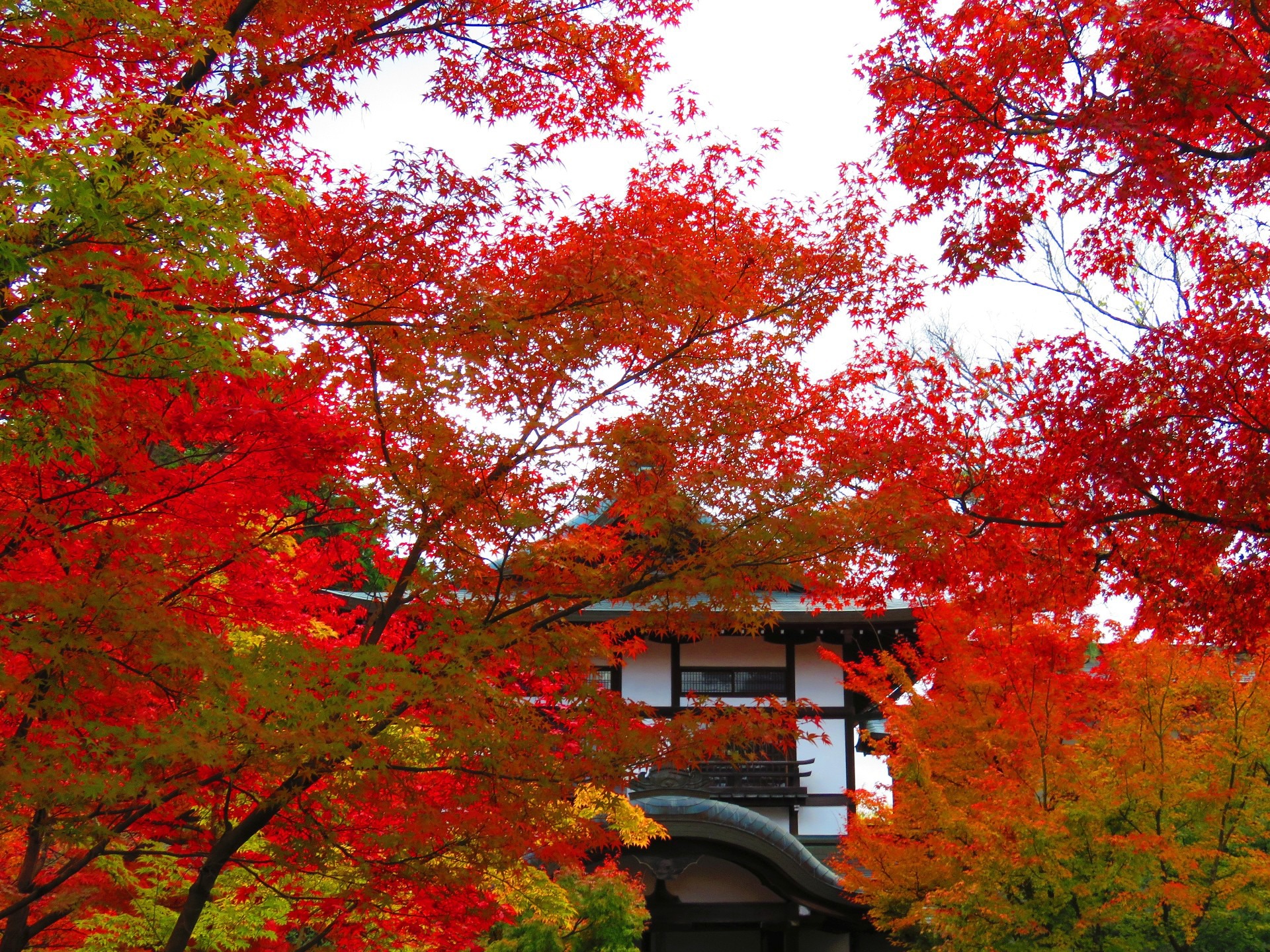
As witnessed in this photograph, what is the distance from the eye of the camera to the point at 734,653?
16891mm

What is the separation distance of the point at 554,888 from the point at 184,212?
8.45 meters

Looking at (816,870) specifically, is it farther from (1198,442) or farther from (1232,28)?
(1232,28)

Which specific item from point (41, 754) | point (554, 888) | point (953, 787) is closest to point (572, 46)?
point (41, 754)

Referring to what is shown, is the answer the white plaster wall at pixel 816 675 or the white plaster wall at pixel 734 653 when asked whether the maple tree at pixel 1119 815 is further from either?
the white plaster wall at pixel 734 653

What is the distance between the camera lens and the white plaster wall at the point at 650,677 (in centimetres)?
1655

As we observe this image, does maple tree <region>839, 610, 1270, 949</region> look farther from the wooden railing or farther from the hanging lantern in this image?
the hanging lantern

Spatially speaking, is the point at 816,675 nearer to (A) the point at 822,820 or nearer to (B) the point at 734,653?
(B) the point at 734,653

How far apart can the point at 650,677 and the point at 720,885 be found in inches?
138

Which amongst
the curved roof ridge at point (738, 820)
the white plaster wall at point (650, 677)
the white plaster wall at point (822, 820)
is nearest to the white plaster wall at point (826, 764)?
the white plaster wall at point (822, 820)

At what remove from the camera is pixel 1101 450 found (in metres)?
6.64

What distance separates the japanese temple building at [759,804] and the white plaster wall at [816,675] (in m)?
0.02

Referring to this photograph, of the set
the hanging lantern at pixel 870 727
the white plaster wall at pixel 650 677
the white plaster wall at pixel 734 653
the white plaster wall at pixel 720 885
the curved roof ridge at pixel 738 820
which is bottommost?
the white plaster wall at pixel 720 885

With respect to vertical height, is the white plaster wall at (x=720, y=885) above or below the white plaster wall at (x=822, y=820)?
below

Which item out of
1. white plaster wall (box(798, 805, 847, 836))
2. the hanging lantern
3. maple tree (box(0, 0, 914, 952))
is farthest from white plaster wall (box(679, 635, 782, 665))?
maple tree (box(0, 0, 914, 952))
